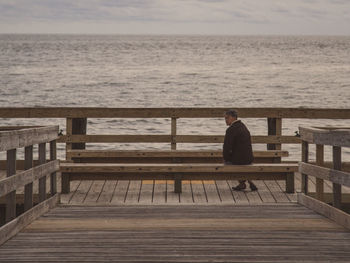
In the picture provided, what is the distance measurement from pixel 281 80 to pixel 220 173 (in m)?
70.1

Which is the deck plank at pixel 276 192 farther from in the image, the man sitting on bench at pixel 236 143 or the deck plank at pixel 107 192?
the deck plank at pixel 107 192

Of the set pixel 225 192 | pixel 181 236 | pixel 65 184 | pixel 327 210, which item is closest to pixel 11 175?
pixel 181 236

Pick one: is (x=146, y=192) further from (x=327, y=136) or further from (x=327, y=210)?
(x=327, y=136)

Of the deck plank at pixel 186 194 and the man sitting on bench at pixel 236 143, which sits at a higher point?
the man sitting on bench at pixel 236 143

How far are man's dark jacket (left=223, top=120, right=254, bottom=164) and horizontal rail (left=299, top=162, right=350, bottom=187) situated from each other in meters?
1.87

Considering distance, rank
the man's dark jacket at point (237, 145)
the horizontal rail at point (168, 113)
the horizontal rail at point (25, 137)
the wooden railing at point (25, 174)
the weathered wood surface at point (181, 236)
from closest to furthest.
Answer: the weathered wood surface at point (181, 236) < the horizontal rail at point (25, 137) < the wooden railing at point (25, 174) < the man's dark jacket at point (237, 145) < the horizontal rail at point (168, 113)

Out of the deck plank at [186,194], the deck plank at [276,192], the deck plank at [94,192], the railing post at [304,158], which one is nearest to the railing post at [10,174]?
the deck plank at [94,192]

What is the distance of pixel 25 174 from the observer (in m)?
7.43

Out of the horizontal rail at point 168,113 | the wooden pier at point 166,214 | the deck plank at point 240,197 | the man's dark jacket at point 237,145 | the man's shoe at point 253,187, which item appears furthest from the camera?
the horizontal rail at point 168,113

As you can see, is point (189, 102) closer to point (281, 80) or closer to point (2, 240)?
point (281, 80)

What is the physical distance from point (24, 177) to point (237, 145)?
4223mm

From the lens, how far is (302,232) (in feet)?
24.2

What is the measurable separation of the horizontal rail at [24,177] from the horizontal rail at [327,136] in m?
3.02

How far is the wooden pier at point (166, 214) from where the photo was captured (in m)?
6.53
